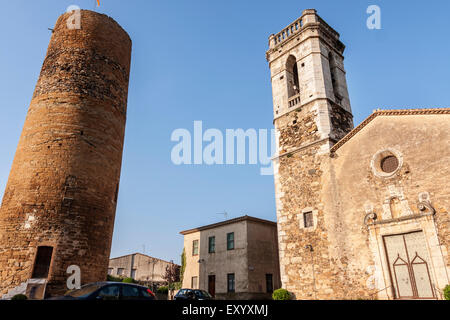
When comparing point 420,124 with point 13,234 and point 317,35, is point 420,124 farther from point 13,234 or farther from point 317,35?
point 13,234

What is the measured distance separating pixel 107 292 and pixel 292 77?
15.8 meters

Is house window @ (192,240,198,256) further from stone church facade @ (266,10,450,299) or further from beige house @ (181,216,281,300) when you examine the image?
stone church facade @ (266,10,450,299)

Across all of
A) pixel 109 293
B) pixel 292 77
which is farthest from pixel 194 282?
pixel 109 293

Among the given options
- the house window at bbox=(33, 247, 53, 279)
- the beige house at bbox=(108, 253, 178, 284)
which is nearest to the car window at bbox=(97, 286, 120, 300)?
the house window at bbox=(33, 247, 53, 279)

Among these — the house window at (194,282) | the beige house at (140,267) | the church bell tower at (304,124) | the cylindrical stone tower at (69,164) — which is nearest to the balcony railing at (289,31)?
the church bell tower at (304,124)

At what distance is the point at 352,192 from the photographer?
13.4 meters

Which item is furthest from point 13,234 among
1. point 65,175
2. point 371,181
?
point 371,181

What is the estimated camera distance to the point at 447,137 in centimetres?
1112

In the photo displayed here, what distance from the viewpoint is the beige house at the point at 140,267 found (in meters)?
38.4

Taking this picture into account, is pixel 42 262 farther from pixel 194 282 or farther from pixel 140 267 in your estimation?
pixel 140 267

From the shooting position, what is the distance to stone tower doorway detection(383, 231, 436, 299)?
10.8 meters

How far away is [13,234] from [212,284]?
50.6 ft

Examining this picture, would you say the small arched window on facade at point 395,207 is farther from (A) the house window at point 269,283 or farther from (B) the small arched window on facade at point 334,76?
(A) the house window at point 269,283

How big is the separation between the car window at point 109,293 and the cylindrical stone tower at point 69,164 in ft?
22.1
